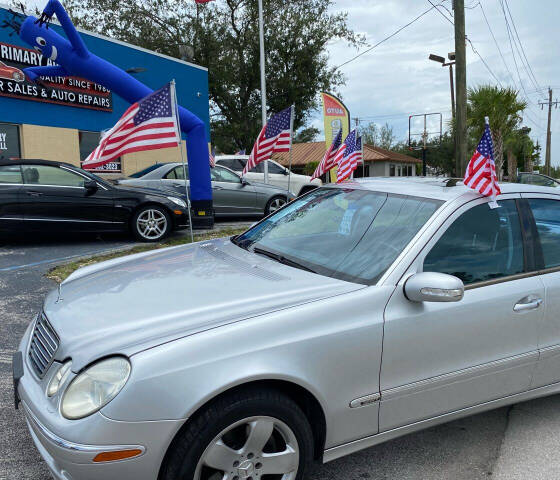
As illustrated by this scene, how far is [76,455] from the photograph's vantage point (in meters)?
1.94

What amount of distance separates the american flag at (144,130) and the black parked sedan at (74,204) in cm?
193

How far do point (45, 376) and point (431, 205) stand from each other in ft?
7.05

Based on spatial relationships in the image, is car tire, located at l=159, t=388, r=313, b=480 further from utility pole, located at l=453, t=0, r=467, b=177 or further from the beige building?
the beige building

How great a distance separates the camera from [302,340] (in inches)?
89.7

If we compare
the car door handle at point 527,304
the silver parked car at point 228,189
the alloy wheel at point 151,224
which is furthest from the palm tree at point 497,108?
the car door handle at point 527,304

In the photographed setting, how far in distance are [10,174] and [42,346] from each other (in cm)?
676

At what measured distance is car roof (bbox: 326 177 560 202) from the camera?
3100 millimetres

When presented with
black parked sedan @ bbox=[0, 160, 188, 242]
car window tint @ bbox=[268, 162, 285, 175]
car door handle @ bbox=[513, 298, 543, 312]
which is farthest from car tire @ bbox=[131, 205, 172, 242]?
car window tint @ bbox=[268, 162, 285, 175]

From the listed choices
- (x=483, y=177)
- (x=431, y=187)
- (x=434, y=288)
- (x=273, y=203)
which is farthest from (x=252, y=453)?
(x=273, y=203)

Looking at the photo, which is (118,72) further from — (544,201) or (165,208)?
(544,201)

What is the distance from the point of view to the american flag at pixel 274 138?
9.28 m

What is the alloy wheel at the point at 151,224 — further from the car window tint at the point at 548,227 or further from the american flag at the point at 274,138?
the car window tint at the point at 548,227

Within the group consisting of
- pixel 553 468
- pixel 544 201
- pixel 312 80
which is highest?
pixel 312 80

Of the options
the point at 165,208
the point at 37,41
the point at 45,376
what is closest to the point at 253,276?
the point at 45,376
